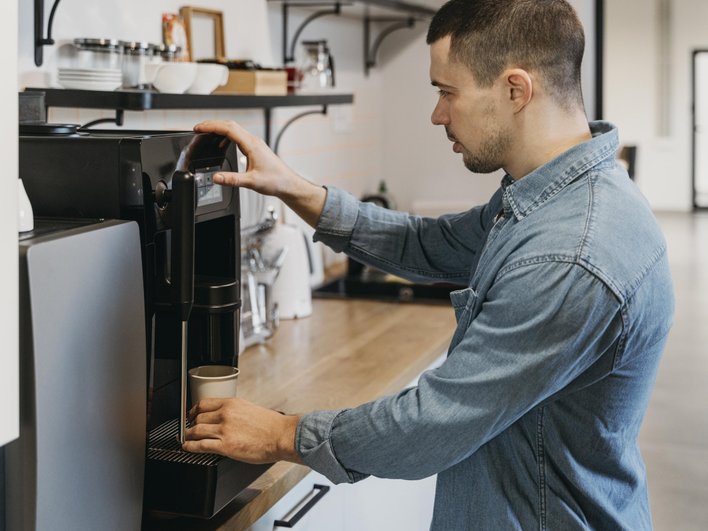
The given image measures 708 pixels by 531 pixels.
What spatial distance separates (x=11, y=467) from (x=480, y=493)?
0.59 metres

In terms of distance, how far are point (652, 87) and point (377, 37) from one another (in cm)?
899

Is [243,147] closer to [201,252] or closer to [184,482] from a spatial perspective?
[201,252]

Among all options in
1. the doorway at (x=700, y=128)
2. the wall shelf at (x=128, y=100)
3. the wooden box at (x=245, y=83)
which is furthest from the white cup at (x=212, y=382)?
the doorway at (x=700, y=128)

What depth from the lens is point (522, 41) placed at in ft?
4.21

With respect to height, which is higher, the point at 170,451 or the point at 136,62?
the point at 136,62

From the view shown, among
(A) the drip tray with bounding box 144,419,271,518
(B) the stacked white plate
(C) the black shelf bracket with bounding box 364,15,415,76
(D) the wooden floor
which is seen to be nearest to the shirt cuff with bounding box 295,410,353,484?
(A) the drip tray with bounding box 144,419,271,518

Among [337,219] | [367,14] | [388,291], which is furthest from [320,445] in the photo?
[367,14]

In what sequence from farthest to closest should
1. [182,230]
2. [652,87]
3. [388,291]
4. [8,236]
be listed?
[652,87] → [388,291] → [182,230] → [8,236]

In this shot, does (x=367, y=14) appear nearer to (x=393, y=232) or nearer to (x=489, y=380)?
(x=393, y=232)

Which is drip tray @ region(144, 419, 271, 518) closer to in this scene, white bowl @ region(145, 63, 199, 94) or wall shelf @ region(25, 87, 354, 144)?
wall shelf @ region(25, 87, 354, 144)

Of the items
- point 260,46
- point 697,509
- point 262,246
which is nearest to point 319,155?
point 260,46

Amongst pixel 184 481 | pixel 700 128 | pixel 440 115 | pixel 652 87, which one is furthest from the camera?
pixel 700 128

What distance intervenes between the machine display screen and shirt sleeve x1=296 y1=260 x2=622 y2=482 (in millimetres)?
318

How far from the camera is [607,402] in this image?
1255mm
